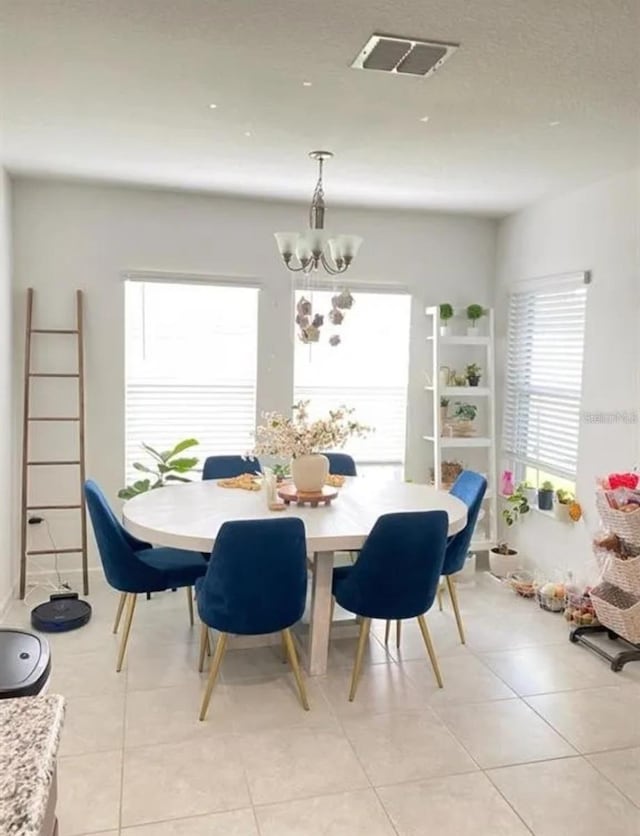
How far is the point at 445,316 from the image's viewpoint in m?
4.81

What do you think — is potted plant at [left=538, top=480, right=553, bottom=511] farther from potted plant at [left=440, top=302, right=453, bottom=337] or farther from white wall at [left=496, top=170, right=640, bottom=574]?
potted plant at [left=440, top=302, right=453, bottom=337]

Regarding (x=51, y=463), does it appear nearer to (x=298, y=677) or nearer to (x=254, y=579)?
(x=254, y=579)

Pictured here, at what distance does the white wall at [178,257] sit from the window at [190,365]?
0.10 m

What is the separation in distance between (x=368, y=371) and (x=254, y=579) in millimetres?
2641

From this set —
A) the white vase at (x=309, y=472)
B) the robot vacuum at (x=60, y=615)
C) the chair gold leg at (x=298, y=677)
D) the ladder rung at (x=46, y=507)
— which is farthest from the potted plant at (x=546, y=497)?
the ladder rung at (x=46, y=507)

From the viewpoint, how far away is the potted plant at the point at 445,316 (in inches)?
189

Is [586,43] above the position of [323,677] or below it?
above

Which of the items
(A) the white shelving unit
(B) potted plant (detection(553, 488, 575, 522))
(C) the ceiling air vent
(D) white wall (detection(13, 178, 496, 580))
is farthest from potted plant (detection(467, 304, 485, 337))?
(C) the ceiling air vent

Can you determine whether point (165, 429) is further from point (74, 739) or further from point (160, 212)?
point (74, 739)

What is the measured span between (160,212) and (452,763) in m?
3.74

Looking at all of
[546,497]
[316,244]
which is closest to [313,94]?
[316,244]

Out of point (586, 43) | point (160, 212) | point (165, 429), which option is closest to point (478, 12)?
point (586, 43)

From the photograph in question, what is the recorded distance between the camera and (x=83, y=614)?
12.4 ft

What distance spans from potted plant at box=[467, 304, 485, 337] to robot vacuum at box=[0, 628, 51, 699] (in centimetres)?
392
